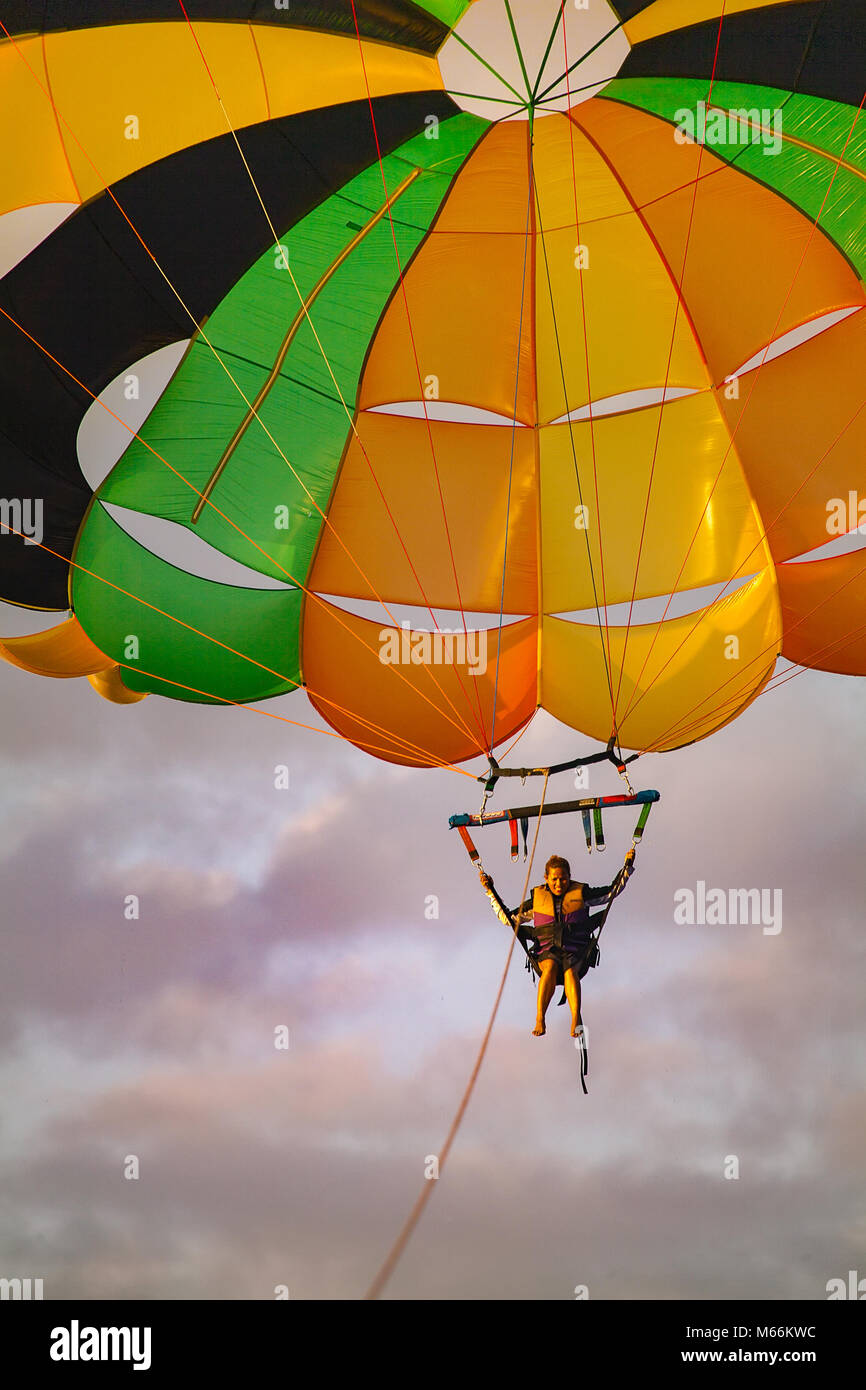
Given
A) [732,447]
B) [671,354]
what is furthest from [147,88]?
[732,447]

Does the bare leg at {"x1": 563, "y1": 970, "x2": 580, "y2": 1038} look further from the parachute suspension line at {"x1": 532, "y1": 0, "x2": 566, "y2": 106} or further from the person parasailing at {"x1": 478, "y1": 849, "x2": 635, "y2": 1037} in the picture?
the parachute suspension line at {"x1": 532, "y1": 0, "x2": 566, "y2": 106}

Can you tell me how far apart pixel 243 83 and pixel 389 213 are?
84 cm

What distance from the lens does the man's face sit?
6441 millimetres

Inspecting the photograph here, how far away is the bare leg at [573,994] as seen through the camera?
631 cm

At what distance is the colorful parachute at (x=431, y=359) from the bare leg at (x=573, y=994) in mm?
1178

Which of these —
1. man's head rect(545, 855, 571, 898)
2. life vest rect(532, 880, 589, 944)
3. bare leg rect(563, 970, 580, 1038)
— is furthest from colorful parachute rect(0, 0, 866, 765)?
bare leg rect(563, 970, 580, 1038)

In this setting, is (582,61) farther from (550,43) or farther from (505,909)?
(505,909)

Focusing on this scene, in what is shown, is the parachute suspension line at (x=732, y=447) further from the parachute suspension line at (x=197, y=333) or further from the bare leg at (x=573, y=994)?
the bare leg at (x=573, y=994)

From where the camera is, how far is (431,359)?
7078 millimetres

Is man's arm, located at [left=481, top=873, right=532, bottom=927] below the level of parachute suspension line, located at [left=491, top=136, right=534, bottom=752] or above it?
below

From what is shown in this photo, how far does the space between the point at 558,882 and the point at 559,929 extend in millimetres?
189

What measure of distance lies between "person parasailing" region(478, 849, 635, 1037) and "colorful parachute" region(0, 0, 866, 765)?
33.8 inches

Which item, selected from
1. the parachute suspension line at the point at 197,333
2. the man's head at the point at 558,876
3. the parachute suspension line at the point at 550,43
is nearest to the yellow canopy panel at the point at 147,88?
the parachute suspension line at the point at 197,333
